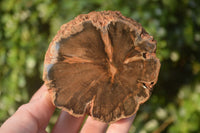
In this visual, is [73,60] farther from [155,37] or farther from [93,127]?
[155,37]

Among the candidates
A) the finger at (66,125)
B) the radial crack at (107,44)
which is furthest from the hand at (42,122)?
the radial crack at (107,44)

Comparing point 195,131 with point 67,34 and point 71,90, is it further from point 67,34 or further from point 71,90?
point 67,34

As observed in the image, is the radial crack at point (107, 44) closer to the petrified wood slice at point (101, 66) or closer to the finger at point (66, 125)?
the petrified wood slice at point (101, 66)

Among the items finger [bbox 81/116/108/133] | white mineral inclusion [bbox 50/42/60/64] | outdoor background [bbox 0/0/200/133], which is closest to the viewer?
white mineral inclusion [bbox 50/42/60/64]

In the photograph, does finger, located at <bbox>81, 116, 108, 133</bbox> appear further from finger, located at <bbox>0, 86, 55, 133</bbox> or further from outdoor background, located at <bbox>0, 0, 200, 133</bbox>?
outdoor background, located at <bbox>0, 0, 200, 133</bbox>

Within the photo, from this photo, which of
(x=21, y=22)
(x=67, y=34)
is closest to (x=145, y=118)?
(x=67, y=34)

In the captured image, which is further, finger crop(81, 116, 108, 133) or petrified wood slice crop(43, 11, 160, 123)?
finger crop(81, 116, 108, 133)

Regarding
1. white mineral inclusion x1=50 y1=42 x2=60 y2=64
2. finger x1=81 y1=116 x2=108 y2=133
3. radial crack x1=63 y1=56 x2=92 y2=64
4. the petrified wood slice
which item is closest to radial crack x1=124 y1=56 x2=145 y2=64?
the petrified wood slice
